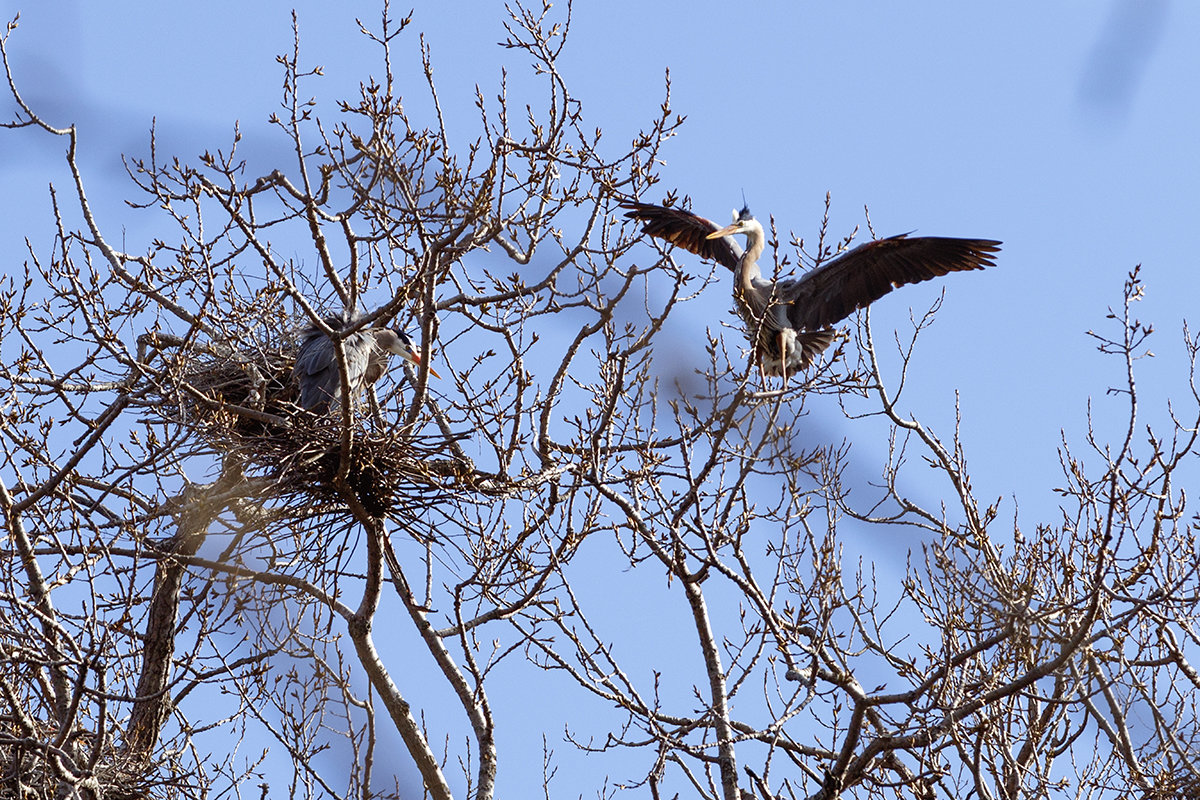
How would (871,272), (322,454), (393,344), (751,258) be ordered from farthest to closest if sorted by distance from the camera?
(751,258), (871,272), (393,344), (322,454)

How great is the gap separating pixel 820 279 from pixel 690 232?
Answer: 54.0 inches

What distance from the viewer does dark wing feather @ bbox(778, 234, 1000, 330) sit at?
7750 millimetres

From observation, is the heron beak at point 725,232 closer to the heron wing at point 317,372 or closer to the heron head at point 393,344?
the heron head at point 393,344

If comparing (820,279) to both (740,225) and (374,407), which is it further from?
(374,407)

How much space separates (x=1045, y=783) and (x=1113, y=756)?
1.81 ft

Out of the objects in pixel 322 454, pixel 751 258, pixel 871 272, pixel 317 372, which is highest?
pixel 751 258

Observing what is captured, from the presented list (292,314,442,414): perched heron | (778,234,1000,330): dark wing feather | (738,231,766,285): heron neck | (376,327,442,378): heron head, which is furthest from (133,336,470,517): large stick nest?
(738,231,766,285): heron neck

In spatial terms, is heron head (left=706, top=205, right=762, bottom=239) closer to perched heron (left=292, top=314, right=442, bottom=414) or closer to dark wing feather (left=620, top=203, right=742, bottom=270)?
dark wing feather (left=620, top=203, right=742, bottom=270)

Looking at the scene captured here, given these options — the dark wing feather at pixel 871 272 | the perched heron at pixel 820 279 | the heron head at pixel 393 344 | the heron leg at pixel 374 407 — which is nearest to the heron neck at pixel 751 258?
the perched heron at pixel 820 279

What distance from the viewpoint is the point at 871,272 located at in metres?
8.04

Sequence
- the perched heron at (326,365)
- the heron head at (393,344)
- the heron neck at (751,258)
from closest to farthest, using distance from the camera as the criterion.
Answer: the perched heron at (326,365)
the heron head at (393,344)
the heron neck at (751,258)

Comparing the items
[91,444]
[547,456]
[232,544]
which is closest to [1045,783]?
[547,456]

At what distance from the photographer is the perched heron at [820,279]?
25.4ft


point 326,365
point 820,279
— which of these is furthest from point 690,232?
point 326,365
